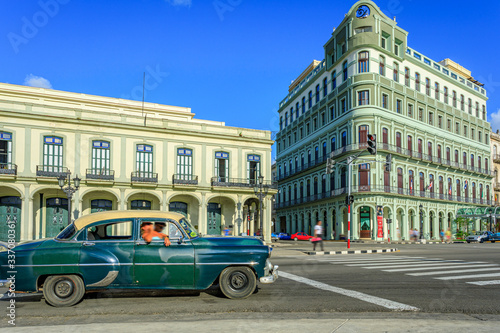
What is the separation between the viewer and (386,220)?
46000mm

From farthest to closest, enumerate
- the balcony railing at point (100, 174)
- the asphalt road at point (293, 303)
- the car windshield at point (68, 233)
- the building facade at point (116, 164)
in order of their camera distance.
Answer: the balcony railing at point (100, 174) < the building facade at point (116, 164) < the car windshield at point (68, 233) < the asphalt road at point (293, 303)

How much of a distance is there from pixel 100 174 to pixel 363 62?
3164cm

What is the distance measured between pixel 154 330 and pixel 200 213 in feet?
92.6

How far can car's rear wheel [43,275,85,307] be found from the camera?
23.6 ft

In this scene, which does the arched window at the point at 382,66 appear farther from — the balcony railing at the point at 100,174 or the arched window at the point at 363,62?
the balcony railing at the point at 100,174

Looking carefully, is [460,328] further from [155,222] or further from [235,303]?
[155,222]

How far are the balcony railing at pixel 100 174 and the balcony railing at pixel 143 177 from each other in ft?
4.92

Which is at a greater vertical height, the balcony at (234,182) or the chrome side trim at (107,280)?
the balcony at (234,182)

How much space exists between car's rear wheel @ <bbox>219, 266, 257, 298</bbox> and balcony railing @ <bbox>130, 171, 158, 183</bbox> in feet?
83.8

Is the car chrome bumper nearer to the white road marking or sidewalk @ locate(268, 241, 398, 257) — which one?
the white road marking

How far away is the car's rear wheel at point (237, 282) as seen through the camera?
7.72 m

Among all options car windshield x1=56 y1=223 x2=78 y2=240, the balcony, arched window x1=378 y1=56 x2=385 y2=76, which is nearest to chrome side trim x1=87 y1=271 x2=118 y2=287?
car windshield x1=56 y1=223 x2=78 y2=240

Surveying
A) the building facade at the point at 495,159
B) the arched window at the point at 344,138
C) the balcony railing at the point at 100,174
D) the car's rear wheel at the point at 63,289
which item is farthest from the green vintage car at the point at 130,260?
the building facade at the point at 495,159

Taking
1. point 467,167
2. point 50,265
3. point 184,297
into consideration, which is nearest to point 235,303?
point 184,297
